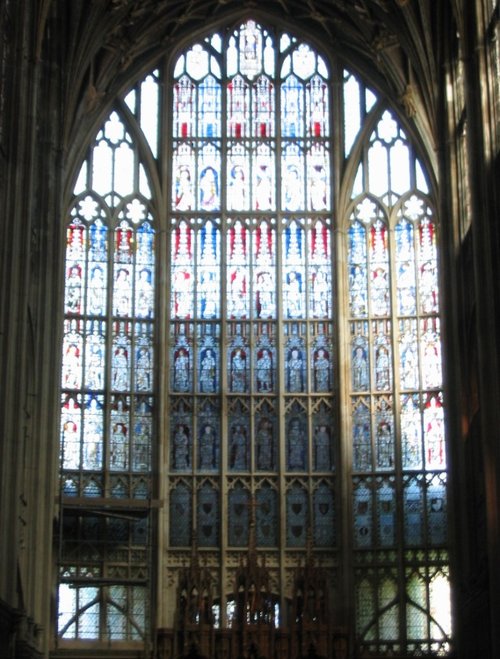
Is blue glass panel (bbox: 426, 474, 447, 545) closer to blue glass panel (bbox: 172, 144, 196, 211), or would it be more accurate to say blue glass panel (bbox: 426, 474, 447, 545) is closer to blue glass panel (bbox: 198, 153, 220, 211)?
blue glass panel (bbox: 198, 153, 220, 211)

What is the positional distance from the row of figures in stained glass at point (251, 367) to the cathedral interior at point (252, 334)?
0.05 meters

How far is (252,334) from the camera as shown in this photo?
4006 cm

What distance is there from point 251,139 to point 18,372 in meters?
12.3

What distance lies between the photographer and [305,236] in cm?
4088

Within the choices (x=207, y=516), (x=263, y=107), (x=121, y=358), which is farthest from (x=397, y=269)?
(x=207, y=516)

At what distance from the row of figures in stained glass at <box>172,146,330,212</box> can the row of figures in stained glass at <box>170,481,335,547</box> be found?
7.08 metres

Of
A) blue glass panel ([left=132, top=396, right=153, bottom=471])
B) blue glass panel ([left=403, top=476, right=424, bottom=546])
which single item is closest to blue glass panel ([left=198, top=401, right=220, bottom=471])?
blue glass panel ([left=132, top=396, right=153, bottom=471])

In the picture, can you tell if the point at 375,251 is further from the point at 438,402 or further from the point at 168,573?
the point at 168,573

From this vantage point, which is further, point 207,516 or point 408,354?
point 408,354

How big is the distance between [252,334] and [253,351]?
425 mm

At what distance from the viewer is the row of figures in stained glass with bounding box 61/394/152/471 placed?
3884 centimetres

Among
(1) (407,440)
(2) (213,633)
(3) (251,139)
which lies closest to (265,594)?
(2) (213,633)

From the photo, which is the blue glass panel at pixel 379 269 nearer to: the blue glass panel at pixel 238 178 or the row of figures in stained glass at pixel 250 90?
the row of figures in stained glass at pixel 250 90

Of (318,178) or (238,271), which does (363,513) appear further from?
(318,178)
